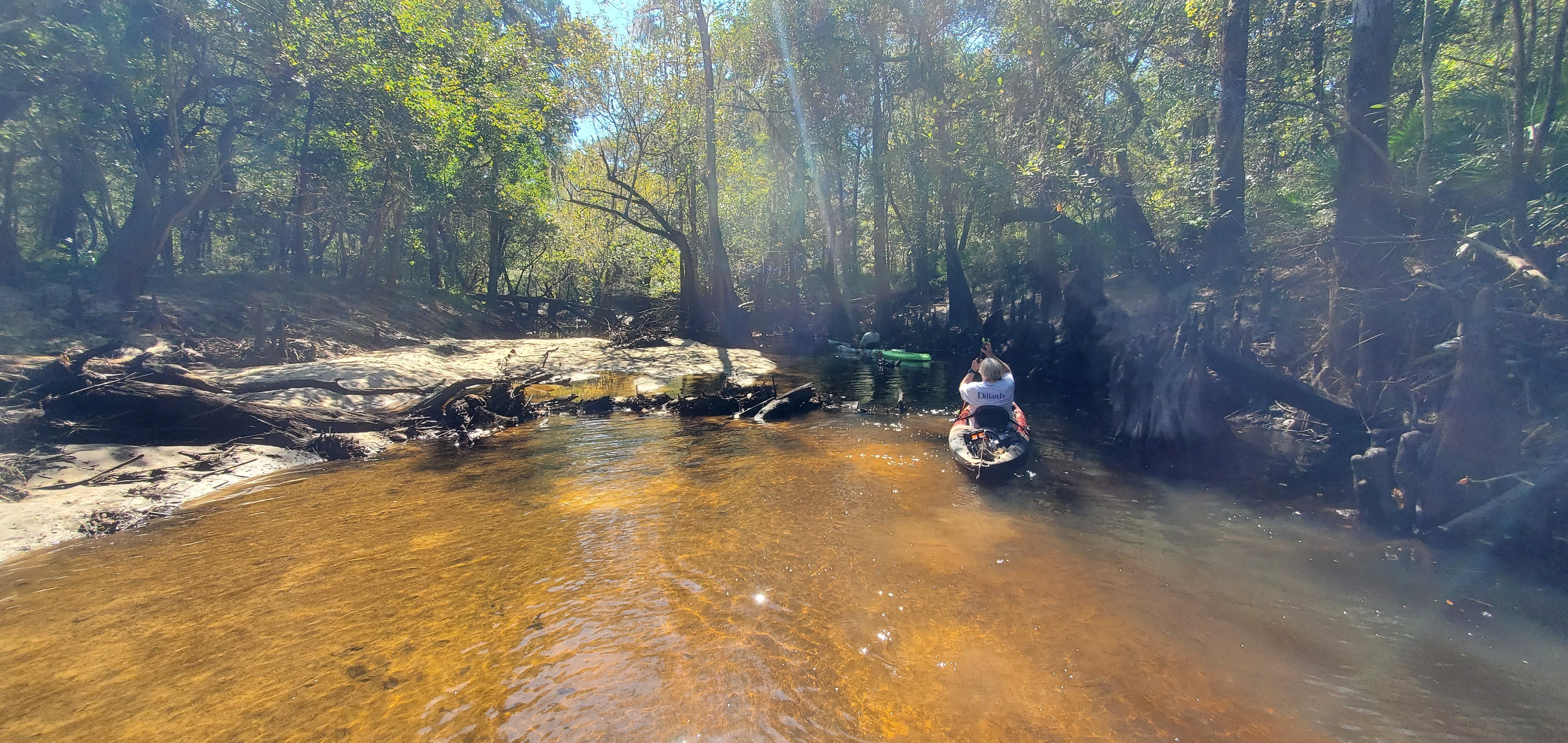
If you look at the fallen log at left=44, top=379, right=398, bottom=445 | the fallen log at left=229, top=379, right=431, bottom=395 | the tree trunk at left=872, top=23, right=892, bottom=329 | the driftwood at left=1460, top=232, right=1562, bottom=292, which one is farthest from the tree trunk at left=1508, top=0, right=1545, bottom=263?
the tree trunk at left=872, top=23, right=892, bottom=329

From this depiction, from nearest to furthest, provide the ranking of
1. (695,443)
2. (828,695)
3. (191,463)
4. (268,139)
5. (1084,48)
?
(828,695) → (191,463) → (695,443) → (1084,48) → (268,139)

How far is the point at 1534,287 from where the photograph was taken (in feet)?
23.4

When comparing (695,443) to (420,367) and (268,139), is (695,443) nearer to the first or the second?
(420,367)

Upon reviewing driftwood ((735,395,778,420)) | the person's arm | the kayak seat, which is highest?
the person's arm

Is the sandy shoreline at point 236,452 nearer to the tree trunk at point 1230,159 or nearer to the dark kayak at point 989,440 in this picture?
the dark kayak at point 989,440

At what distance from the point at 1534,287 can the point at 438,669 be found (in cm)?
1261

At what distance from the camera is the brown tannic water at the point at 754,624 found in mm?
3951

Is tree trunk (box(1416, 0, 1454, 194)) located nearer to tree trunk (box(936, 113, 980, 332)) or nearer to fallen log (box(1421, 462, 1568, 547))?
fallen log (box(1421, 462, 1568, 547))

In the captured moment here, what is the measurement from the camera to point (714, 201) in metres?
25.6

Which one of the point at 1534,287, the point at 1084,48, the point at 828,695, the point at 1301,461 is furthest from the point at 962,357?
the point at 828,695

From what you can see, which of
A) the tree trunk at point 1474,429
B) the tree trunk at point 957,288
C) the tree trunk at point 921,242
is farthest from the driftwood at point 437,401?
the tree trunk at point 921,242

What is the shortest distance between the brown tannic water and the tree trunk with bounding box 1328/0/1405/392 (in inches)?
112

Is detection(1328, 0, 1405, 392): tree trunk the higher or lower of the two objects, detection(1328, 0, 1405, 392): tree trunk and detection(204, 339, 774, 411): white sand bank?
the higher

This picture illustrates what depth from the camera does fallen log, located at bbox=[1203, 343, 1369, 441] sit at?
9.17 meters
